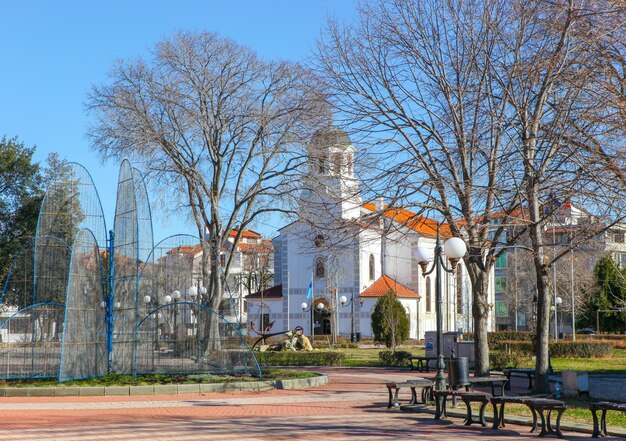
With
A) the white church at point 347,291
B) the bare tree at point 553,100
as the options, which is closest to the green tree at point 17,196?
the white church at point 347,291

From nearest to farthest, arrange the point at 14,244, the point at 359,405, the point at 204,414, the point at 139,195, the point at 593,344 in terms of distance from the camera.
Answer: the point at 204,414 → the point at 359,405 → the point at 139,195 → the point at 593,344 → the point at 14,244

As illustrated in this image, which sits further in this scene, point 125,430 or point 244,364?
point 244,364

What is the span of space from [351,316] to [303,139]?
35889 mm

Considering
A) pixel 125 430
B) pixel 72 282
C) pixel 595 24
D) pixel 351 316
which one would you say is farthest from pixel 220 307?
pixel 351 316

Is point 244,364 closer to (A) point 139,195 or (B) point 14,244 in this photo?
(A) point 139,195

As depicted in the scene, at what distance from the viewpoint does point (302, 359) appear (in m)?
34.7

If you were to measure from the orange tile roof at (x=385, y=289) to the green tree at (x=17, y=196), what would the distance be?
1070 inches

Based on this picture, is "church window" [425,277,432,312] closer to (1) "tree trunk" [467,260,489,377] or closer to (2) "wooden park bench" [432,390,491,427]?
(1) "tree trunk" [467,260,489,377]

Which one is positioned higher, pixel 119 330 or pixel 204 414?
pixel 119 330

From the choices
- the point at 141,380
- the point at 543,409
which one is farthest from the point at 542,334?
the point at 141,380

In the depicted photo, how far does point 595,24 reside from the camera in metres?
12.2

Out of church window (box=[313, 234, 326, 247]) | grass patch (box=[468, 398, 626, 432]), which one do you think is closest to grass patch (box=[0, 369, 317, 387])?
church window (box=[313, 234, 326, 247])

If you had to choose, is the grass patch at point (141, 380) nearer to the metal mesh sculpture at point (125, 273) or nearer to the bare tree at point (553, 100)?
the metal mesh sculpture at point (125, 273)

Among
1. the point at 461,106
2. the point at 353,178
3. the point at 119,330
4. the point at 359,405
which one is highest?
the point at 461,106
